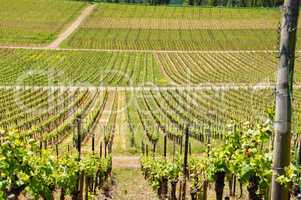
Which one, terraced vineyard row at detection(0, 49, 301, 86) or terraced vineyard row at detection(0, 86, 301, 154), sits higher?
terraced vineyard row at detection(0, 49, 301, 86)

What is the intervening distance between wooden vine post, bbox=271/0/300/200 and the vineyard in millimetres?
80

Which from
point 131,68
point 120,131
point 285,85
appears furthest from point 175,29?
point 285,85

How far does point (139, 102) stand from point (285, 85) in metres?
38.3

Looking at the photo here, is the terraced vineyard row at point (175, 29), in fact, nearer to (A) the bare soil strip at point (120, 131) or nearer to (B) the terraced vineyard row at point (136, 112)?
(B) the terraced vineyard row at point (136, 112)

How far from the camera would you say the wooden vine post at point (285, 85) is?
5477 mm

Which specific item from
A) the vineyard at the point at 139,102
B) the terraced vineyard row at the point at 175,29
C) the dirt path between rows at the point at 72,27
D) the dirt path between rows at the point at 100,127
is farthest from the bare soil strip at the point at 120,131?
the dirt path between rows at the point at 72,27

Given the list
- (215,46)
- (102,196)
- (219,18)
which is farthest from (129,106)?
(219,18)

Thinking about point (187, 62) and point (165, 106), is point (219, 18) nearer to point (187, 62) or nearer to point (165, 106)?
point (187, 62)

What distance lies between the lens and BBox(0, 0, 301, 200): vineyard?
911 centimetres

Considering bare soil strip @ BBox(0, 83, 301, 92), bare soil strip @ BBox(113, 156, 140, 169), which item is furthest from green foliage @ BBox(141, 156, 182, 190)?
bare soil strip @ BBox(0, 83, 301, 92)

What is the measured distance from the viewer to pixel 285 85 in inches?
219

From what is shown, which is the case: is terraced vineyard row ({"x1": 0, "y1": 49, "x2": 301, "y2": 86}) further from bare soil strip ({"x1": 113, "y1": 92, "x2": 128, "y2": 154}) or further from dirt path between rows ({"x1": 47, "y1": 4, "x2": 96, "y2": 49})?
bare soil strip ({"x1": 113, "y1": 92, "x2": 128, "y2": 154})

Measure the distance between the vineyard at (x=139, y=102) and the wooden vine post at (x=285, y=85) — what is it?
0.26ft

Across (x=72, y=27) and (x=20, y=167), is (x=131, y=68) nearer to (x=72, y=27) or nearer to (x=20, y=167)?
(x=72, y=27)
